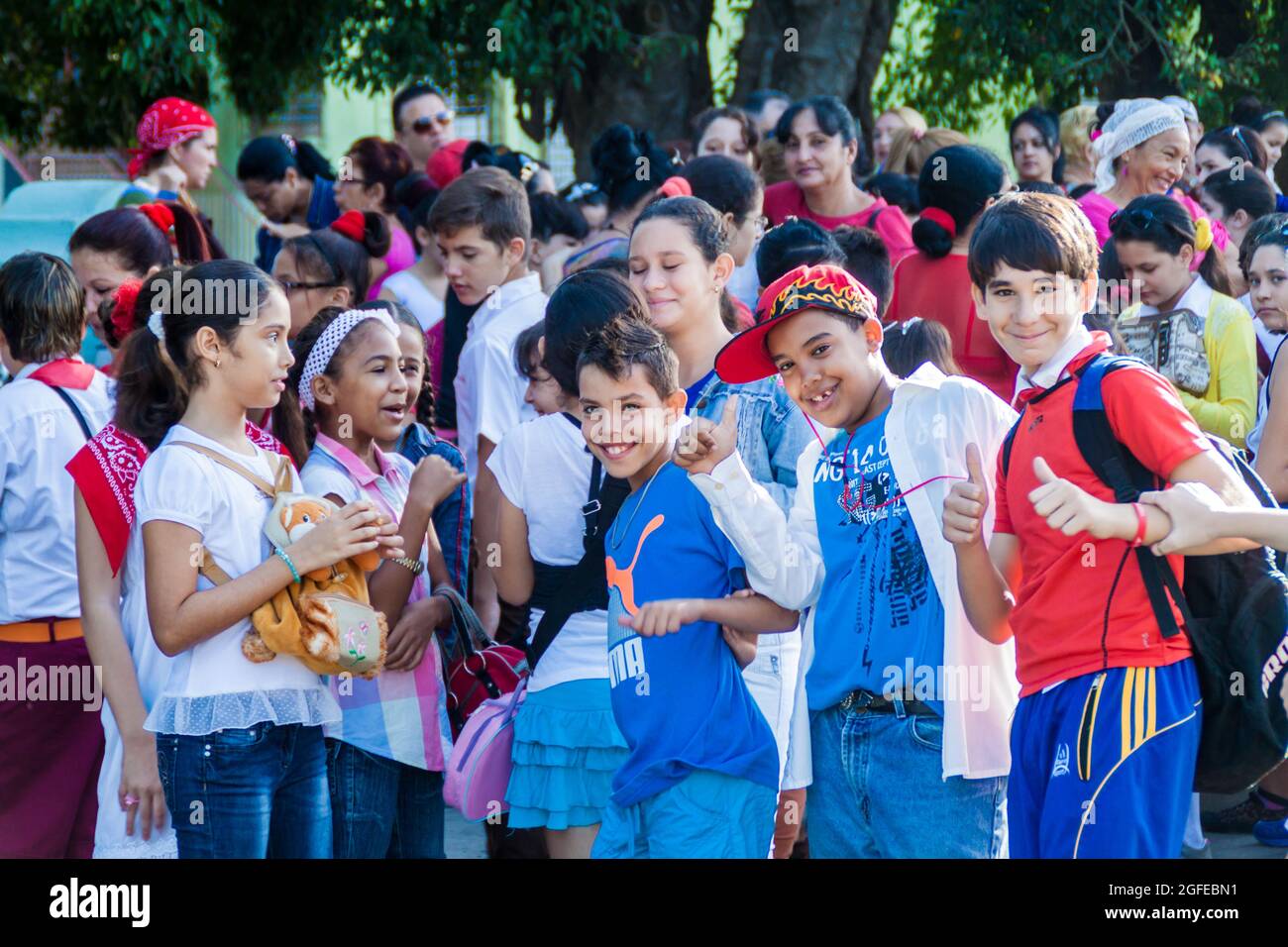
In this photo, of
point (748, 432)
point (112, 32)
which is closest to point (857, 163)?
point (112, 32)

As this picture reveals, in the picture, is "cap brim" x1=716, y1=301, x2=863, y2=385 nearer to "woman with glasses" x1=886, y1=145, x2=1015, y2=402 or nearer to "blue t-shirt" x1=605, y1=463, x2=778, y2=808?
"blue t-shirt" x1=605, y1=463, x2=778, y2=808

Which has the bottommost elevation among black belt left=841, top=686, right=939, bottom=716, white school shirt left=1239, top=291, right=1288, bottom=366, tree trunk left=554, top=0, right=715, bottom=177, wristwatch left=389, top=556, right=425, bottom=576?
black belt left=841, top=686, right=939, bottom=716

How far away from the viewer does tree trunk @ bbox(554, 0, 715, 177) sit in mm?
11578

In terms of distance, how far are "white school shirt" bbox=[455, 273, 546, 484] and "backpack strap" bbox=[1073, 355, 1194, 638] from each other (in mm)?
2286

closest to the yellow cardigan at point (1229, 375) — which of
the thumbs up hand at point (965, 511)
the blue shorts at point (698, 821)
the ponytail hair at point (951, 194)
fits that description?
the ponytail hair at point (951, 194)

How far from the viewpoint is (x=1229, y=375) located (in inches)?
199

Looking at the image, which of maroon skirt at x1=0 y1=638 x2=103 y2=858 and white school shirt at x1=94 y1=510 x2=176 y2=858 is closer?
white school shirt at x1=94 y1=510 x2=176 y2=858

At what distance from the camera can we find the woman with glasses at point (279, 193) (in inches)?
303

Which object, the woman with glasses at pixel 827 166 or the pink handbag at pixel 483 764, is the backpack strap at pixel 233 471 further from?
the woman with glasses at pixel 827 166

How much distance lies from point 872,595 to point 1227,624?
2.42ft

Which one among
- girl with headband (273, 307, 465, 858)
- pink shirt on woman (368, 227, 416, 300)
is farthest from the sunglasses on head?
girl with headband (273, 307, 465, 858)

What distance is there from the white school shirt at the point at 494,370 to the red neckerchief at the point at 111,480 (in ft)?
4.59

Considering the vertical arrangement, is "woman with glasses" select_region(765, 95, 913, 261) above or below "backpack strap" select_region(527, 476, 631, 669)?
above
